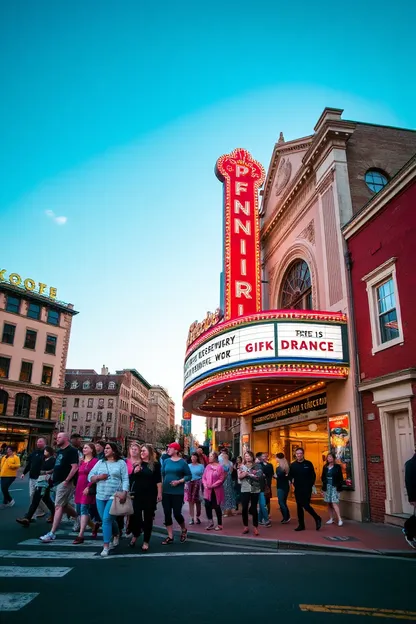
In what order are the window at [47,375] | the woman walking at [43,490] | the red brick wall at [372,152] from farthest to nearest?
the window at [47,375], the red brick wall at [372,152], the woman walking at [43,490]

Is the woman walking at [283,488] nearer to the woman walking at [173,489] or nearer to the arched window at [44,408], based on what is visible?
the woman walking at [173,489]

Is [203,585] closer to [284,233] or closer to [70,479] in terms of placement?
[70,479]

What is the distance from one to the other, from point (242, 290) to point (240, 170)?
593 centimetres

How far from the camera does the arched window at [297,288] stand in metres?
17.8

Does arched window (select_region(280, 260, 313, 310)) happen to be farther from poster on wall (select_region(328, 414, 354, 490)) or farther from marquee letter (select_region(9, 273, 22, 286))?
marquee letter (select_region(9, 273, 22, 286))

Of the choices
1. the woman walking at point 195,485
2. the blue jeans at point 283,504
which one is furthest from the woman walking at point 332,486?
the woman walking at point 195,485

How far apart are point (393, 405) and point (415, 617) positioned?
7.49 meters

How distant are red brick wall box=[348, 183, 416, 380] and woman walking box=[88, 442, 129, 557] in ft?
24.1

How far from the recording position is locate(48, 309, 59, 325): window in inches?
1907

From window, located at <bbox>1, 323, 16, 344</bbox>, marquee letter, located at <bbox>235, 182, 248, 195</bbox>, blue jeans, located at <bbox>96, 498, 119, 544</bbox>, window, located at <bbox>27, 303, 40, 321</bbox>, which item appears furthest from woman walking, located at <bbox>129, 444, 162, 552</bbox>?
window, located at <bbox>27, 303, 40, 321</bbox>

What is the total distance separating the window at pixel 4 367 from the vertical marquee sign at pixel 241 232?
32.7 metres

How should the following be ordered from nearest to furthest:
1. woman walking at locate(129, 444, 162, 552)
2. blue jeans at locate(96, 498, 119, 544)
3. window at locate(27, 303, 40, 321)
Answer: blue jeans at locate(96, 498, 119, 544) < woman walking at locate(129, 444, 162, 552) < window at locate(27, 303, 40, 321)

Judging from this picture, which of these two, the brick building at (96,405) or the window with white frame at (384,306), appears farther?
the brick building at (96,405)

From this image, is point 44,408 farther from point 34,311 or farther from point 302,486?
point 302,486
